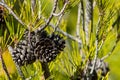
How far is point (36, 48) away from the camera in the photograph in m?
0.86

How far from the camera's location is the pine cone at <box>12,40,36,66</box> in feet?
2.84

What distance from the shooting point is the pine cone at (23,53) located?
0.87 metres

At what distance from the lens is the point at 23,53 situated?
87cm

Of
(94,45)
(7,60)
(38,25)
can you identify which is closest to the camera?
(38,25)

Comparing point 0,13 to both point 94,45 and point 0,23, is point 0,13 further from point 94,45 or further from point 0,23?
point 94,45

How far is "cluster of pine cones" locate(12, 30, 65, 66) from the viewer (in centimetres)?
86

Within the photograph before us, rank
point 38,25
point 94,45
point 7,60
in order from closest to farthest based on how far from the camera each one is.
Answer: point 38,25 → point 94,45 → point 7,60

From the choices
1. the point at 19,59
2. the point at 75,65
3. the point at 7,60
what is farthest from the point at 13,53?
the point at 7,60

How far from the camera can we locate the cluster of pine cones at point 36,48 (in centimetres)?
86

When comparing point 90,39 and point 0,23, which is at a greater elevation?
point 0,23

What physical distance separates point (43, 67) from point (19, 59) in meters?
0.07

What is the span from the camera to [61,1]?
37.4 inches

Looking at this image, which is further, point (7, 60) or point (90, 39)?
point (7, 60)

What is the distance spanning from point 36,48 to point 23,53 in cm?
3
